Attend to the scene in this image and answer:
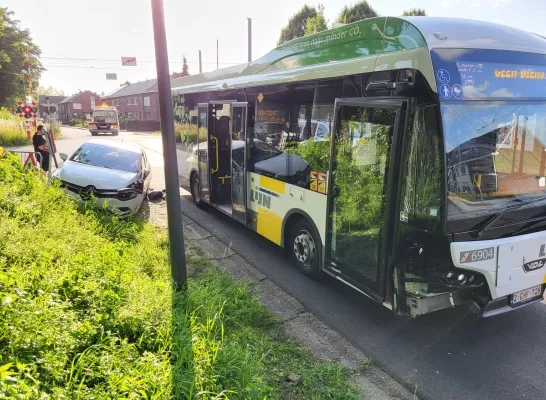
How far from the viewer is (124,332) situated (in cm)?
322

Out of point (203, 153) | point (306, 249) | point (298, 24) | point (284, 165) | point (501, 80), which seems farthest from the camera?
point (298, 24)

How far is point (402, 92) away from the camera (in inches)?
142

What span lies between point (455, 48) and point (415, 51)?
0.34 m

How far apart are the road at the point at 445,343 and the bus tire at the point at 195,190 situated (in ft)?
14.3

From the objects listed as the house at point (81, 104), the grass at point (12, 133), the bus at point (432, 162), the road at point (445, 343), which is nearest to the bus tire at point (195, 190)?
the road at point (445, 343)

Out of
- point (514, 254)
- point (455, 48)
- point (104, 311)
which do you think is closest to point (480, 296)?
point (514, 254)

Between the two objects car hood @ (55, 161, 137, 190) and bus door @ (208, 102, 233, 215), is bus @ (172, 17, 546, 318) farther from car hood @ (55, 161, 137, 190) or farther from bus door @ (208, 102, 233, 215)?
car hood @ (55, 161, 137, 190)

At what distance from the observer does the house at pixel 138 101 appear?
207 feet

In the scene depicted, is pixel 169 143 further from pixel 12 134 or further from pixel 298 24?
pixel 298 24

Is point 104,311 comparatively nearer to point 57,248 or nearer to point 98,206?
point 57,248

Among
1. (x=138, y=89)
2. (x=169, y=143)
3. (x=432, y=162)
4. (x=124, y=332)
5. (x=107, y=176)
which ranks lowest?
(x=124, y=332)

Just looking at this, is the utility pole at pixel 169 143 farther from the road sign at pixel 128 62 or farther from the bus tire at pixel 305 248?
the road sign at pixel 128 62

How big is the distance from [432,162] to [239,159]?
4.22 metres

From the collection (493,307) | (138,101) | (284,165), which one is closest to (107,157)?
(284,165)
